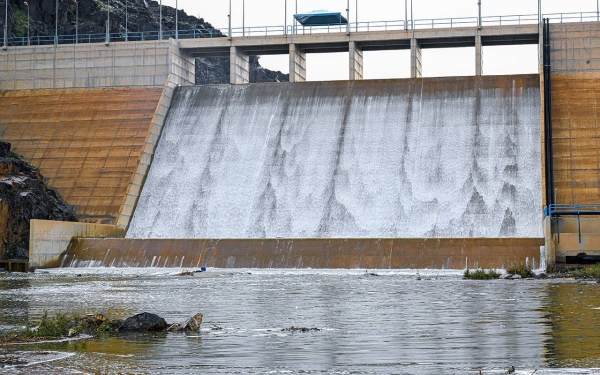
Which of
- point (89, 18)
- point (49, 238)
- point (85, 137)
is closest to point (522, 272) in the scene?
point (49, 238)

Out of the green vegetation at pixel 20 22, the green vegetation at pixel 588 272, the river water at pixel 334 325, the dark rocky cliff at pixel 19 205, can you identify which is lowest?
the river water at pixel 334 325

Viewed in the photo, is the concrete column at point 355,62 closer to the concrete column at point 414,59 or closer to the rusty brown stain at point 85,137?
the concrete column at point 414,59

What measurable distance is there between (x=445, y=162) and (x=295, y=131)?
32.0 ft

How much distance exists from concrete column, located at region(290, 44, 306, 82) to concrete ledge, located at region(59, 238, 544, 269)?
848 inches

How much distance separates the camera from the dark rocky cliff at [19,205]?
51.3 m

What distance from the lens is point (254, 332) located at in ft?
59.8

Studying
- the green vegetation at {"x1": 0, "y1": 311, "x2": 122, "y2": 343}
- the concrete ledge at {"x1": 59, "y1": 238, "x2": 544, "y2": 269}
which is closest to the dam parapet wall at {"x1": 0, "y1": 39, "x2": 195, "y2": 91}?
the concrete ledge at {"x1": 59, "y1": 238, "x2": 544, "y2": 269}

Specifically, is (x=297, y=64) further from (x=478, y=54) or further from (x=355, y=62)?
(x=478, y=54)

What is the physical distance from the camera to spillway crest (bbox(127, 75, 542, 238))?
54562mm

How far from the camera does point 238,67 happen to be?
69.1 meters

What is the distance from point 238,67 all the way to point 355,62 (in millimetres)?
8328

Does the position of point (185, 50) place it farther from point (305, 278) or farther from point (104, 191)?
point (305, 278)

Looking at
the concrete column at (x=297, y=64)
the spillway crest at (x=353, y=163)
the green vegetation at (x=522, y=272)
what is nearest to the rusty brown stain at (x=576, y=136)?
the spillway crest at (x=353, y=163)

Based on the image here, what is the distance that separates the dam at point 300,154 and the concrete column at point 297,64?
147 millimetres
